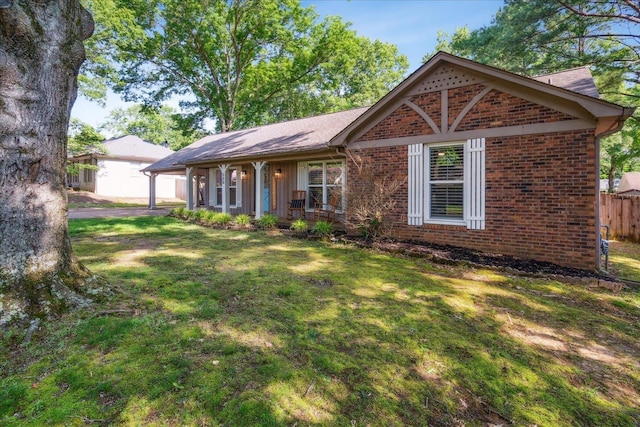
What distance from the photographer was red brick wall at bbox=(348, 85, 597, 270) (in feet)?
19.0

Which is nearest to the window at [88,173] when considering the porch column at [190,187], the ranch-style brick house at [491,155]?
the porch column at [190,187]

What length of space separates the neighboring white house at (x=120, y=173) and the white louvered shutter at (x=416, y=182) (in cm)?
2406

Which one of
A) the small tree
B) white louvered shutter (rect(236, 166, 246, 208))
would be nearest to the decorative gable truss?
the small tree

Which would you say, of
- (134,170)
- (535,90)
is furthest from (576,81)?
(134,170)

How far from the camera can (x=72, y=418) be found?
1.99 m

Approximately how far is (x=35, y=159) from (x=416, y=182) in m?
6.82

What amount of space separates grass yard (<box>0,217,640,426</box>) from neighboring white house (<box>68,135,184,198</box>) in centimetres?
2524

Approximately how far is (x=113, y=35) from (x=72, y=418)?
80.9 feet

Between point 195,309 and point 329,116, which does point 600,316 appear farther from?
point 329,116

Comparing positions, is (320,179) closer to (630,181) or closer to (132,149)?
(132,149)

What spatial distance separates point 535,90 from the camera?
612 centimetres

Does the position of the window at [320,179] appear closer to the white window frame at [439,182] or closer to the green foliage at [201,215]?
the white window frame at [439,182]

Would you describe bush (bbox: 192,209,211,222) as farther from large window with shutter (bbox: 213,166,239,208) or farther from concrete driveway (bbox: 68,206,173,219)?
concrete driveway (bbox: 68,206,173,219)

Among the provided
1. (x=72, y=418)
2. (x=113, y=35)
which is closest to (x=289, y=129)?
(x=72, y=418)
